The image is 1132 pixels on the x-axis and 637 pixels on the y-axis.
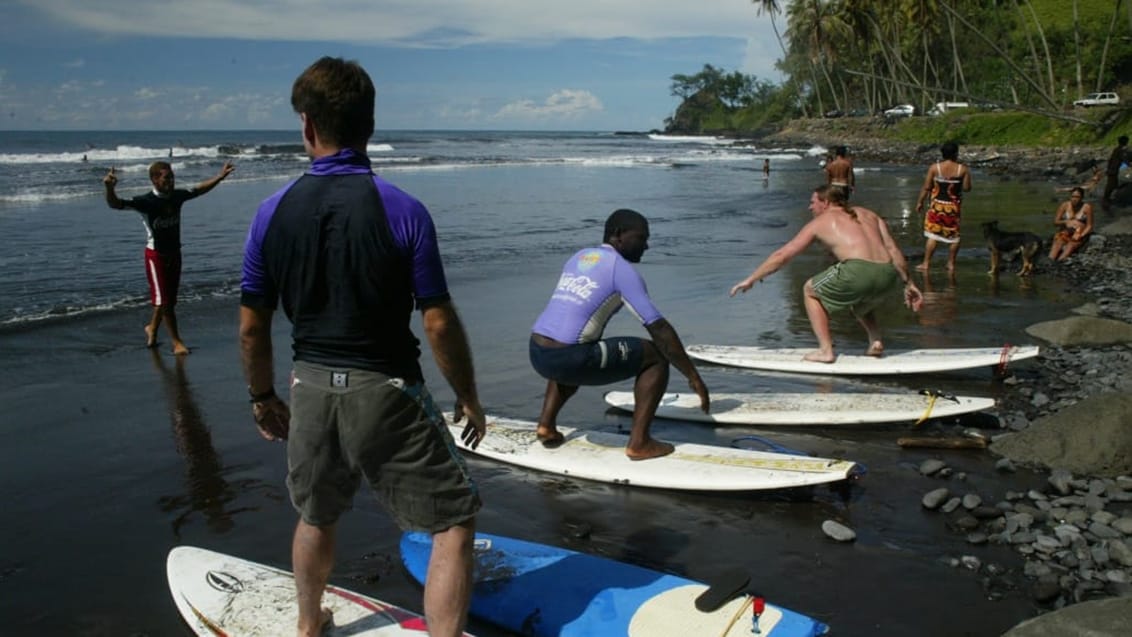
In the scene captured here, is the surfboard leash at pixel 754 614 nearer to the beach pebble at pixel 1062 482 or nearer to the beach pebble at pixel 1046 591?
the beach pebble at pixel 1046 591

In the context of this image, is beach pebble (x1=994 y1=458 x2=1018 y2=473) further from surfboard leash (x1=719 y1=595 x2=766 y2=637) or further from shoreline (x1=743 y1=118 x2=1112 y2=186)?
shoreline (x1=743 y1=118 x2=1112 y2=186)

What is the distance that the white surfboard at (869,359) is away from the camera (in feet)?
26.0

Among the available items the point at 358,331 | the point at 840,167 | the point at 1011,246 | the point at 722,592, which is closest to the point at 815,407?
the point at 722,592

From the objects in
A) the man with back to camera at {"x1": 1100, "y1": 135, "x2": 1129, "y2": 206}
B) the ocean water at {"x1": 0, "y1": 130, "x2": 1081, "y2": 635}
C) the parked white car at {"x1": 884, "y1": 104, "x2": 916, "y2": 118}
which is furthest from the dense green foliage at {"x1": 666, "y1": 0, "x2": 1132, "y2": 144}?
the ocean water at {"x1": 0, "y1": 130, "x2": 1081, "y2": 635}

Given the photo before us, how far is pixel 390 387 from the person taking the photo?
315cm

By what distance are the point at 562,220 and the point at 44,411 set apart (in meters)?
18.1

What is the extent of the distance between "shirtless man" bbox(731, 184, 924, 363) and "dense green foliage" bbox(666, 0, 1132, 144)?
2736cm

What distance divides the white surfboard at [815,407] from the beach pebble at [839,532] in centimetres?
195

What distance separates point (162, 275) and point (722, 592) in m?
7.63

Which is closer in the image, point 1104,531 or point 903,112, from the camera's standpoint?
point 1104,531

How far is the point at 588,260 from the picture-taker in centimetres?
580

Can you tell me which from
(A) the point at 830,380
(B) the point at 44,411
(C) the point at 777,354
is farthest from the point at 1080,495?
(B) the point at 44,411

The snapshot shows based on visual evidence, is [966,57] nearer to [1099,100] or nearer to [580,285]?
[1099,100]

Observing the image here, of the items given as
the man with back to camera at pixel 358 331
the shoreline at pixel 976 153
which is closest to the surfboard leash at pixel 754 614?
the man with back to camera at pixel 358 331
